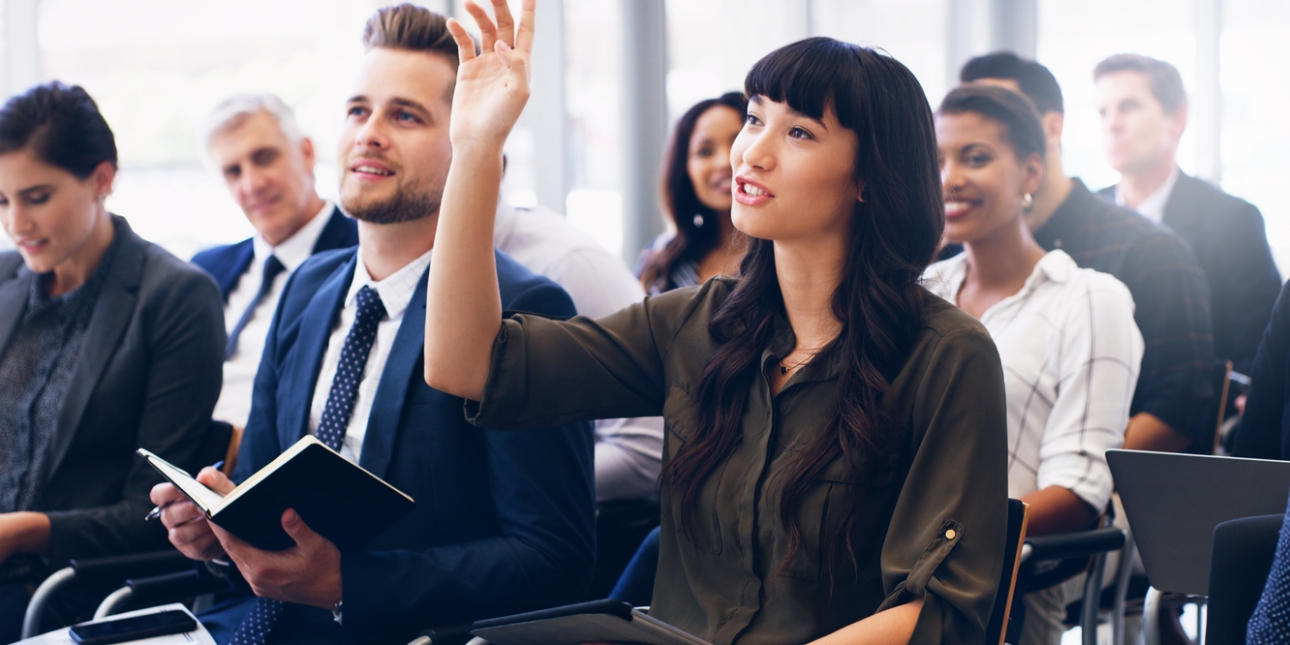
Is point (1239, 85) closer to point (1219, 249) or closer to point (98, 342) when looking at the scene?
point (1219, 249)

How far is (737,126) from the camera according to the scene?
3635mm

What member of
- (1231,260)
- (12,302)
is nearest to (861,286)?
(12,302)

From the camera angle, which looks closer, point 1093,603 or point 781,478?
point 781,478

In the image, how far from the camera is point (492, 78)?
137 centimetres

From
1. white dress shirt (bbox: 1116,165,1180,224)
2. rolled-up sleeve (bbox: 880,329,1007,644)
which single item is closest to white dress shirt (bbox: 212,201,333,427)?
rolled-up sleeve (bbox: 880,329,1007,644)

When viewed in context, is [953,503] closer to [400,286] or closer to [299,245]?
[400,286]

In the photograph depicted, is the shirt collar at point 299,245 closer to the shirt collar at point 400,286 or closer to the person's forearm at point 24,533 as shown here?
the person's forearm at point 24,533

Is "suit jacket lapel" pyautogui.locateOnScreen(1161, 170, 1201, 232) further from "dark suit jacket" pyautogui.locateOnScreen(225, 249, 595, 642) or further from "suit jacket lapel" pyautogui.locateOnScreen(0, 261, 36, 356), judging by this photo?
"suit jacket lapel" pyautogui.locateOnScreen(0, 261, 36, 356)

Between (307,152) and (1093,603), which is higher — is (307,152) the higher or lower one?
the higher one

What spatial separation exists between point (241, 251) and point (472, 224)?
2347 millimetres

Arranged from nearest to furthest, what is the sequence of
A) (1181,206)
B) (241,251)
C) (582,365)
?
(582,365), (241,251), (1181,206)

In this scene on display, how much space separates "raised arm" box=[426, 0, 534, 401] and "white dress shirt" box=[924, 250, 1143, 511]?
4.10 feet

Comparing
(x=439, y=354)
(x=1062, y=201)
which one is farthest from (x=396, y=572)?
(x=1062, y=201)

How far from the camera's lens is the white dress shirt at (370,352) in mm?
1768
